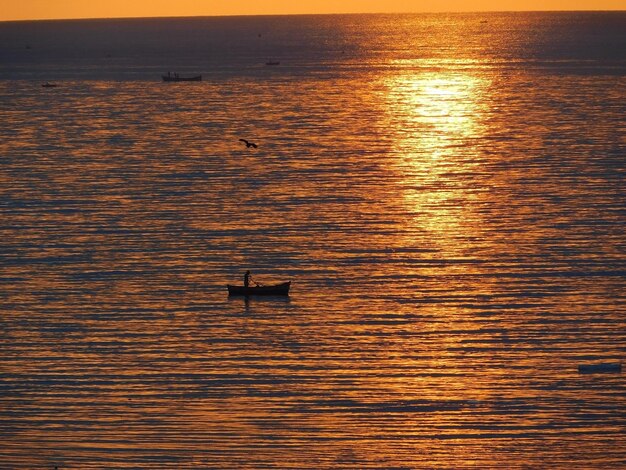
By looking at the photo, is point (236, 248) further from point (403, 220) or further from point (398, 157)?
point (398, 157)

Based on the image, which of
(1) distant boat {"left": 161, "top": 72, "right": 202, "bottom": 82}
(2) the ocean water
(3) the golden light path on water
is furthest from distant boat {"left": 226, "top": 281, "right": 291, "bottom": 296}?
(1) distant boat {"left": 161, "top": 72, "right": 202, "bottom": 82}

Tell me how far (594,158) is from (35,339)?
181ft

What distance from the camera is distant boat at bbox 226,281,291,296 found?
59.4 m

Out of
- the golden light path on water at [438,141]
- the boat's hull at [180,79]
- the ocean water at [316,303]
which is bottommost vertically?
the ocean water at [316,303]

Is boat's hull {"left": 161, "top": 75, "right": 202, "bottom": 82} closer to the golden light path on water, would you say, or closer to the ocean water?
the golden light path on water

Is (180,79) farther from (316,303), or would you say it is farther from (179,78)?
(316,303)

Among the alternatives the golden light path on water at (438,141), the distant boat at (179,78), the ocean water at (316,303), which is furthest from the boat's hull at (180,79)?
the ocean water at (316,303)

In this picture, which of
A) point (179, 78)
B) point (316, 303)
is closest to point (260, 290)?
point (316, 303)

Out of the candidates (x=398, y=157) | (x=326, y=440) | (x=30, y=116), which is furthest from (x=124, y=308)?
(x=30, y=116)

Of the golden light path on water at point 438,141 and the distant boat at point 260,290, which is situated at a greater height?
the golden light path on water at point 438,141

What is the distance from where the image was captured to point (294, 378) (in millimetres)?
48406

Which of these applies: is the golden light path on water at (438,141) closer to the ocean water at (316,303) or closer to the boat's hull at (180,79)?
the ocean water at (316,303)

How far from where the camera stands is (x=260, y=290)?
2345 inches

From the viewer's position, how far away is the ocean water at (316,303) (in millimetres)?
42938
